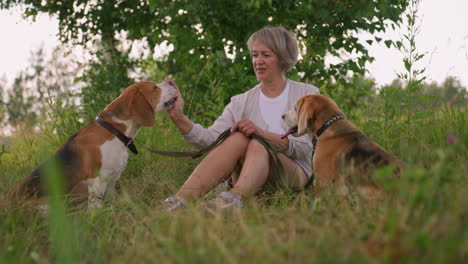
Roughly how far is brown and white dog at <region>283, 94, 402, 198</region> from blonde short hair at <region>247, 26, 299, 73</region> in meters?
Answer: 0.80

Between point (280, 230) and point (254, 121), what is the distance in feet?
7.80

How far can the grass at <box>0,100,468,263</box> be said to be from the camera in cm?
140

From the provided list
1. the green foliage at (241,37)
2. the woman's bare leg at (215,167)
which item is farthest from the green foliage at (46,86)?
the woman's bare leg at (215,167)

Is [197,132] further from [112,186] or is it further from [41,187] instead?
[41,187]

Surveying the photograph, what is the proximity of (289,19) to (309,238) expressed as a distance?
174 inches

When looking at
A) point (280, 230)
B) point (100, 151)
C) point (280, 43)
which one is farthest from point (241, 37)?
point (280, 230)

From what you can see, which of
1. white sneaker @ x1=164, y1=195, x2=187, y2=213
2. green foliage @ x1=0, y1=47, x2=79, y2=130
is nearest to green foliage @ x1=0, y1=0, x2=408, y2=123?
green foliage @ x1=0, y1=47, x2=79, y2=130

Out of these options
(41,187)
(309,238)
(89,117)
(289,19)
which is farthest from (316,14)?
(309,238)

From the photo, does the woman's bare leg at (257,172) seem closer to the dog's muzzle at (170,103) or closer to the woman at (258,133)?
the woman at (258,133)

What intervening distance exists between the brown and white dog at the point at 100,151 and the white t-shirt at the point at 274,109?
0.95 meters

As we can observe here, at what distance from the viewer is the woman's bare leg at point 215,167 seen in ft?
11.5

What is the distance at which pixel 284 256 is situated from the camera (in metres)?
1.55

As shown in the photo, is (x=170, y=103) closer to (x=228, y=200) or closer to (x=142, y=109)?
(x=142, y=109)

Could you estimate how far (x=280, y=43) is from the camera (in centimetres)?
427
